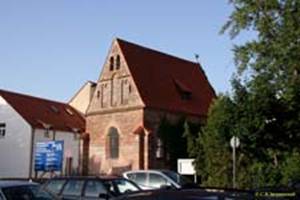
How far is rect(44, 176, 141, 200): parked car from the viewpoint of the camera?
17.0 metres

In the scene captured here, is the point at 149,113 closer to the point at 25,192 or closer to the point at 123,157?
the point at 123,157

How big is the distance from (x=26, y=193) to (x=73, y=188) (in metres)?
5.19

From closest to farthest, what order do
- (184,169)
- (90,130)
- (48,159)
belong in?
(184,169)
(48,159)
(90,130)

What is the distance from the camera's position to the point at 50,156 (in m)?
43.0

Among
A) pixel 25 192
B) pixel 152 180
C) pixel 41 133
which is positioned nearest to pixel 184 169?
pixel 152 180

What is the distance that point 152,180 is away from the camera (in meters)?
28.9

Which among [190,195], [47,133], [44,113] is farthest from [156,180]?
[44,113]

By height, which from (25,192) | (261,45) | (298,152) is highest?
(261,45)

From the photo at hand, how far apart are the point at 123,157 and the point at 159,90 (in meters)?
6.96

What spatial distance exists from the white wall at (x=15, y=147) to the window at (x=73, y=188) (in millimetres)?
36974

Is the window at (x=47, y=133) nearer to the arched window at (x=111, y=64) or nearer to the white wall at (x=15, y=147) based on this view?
the white wall at (x=15, y=147)

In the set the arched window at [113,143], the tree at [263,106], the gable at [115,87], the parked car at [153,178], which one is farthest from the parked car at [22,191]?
the arched window at [113,143]

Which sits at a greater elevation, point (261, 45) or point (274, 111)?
point (261, 45)

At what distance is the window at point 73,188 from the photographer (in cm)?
1748
